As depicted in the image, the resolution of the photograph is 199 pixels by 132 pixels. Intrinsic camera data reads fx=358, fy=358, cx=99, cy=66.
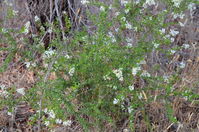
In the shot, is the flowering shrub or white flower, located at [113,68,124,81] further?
the flowering shrub

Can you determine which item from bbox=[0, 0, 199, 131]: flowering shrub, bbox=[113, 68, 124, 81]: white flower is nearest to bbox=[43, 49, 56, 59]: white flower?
bbox=[0, 0, 199, 131]: flowering shrub

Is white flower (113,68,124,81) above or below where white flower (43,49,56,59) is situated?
below

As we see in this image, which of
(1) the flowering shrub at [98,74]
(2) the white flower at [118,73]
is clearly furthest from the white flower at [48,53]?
(2) the white flower at [118,73]

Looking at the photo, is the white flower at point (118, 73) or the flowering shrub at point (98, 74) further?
the flowering shrub at point (98, 74)

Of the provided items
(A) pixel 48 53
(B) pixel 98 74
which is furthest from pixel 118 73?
(A) pixel 48 53

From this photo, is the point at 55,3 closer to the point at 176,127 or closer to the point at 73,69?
the point at 73,69

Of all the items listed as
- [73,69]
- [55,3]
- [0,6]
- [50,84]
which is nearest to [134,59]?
[73,69]

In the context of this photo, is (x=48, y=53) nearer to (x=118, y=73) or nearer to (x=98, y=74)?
(x=98, y=74)

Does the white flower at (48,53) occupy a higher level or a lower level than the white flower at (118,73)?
higher

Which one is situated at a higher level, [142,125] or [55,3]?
[55,3]

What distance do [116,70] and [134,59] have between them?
0.26 m

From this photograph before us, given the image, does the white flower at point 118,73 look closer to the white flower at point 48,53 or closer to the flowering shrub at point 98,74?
the flowering shrub at point 98,74

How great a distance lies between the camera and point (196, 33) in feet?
16.0

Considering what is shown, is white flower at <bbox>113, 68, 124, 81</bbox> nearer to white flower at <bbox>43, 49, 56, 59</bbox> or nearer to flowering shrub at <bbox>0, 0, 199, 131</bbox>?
flowering shrub at <bbox>0, 0, 199, 131</bbox>
